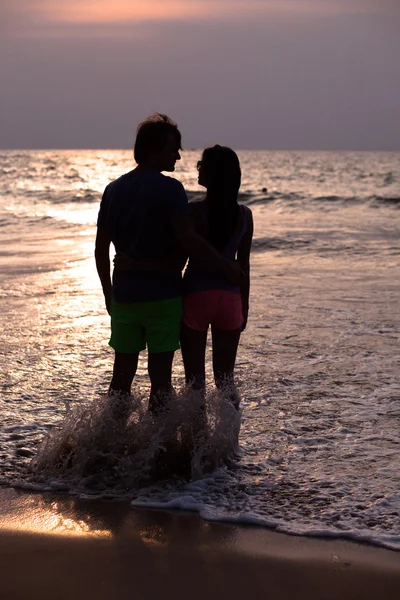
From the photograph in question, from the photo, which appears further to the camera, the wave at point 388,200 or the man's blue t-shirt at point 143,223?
the wave at point 388,200

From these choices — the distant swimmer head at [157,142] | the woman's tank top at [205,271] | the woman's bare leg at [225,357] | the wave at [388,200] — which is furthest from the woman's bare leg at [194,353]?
the wave at [388,200]

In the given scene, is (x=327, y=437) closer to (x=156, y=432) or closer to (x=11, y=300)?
→ (x=156, y=432)

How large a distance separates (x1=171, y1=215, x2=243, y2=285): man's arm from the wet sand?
4.12ft

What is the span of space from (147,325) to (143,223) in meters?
0.53

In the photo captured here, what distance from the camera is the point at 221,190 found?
13.2 feet

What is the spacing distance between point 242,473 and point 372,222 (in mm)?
20440

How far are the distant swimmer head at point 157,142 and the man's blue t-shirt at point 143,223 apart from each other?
61 millimetres

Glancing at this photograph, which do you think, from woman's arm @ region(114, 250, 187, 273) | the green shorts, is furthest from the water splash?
woman's arm @ region(114, 250, 187, 273)

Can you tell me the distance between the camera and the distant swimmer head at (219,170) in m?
4.00

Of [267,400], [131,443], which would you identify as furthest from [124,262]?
[267,400]

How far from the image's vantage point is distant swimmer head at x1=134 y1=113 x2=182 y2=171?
3852 millimetres

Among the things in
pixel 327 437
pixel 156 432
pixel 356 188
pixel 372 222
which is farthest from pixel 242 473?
pixel 356 188

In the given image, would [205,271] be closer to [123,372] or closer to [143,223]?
[143,223]

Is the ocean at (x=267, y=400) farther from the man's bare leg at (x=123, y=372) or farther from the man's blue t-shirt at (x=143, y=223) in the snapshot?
the man's blue t-shirt at (x=143, y=223)
